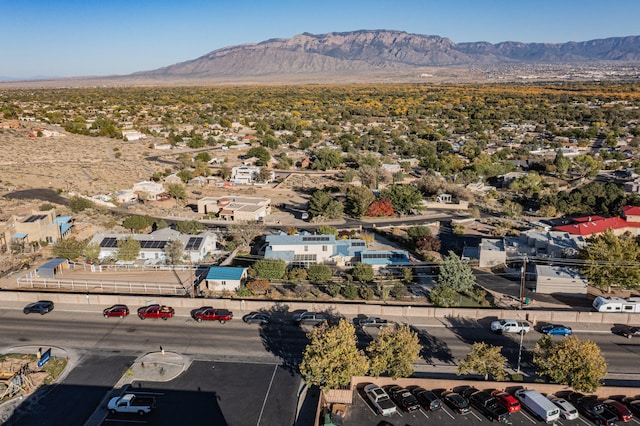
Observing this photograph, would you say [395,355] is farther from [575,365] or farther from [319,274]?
[319,274]

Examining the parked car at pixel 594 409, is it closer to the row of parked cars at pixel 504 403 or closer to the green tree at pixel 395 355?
the row of parked cars at pixel 504 403

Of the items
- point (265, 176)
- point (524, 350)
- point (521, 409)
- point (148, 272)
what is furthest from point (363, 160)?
point (521, 409)

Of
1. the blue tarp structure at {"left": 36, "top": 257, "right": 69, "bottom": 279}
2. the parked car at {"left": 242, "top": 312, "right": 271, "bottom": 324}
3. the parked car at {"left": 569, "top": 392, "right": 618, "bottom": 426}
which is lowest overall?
→ the parked car at {"left": 569, "top": 392, "right": 618, "bottom": 426}

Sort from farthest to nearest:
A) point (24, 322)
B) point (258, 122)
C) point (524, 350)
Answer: point (258, 122) → point (24, 322) → point (524, 350)

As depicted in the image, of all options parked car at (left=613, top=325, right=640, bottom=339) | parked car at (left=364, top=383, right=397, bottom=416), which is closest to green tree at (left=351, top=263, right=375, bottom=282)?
parked car at (left=364, top=383, right=397, bottom=416)

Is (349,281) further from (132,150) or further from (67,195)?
(132,150)


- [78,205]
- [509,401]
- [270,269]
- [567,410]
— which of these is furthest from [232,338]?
[78,205]

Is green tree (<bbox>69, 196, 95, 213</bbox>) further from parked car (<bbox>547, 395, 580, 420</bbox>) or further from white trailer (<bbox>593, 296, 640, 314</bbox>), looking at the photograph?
parked car (<bbox>547, 395, 580, 420</bbox>)
